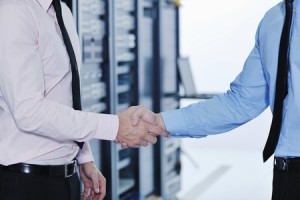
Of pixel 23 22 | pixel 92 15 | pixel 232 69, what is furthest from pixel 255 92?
pixel 232 69

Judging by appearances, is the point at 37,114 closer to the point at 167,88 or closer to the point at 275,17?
the point at 275,17

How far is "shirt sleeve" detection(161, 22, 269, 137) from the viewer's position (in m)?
1.99

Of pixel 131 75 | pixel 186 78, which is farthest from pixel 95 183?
pixel 186 78

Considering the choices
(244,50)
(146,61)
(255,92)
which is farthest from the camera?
(244,50)

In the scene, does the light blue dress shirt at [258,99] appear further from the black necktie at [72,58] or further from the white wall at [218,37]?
the white wall at [218,37]

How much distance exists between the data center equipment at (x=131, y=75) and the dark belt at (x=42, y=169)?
123cm

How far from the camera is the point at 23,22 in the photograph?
174cm

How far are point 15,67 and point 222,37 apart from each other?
650 cm

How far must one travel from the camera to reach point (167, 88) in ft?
15.4

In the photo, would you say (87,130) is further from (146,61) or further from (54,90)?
(146,61)

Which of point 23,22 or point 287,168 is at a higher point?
point 23,22

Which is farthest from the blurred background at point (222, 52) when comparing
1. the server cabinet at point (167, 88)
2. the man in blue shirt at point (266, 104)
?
the man in blue shirt at point (266, 104)

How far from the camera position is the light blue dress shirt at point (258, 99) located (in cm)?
174

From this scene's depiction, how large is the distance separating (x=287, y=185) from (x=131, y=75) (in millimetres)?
2409
